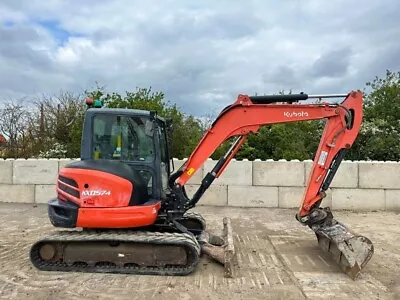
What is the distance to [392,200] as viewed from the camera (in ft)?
35.8

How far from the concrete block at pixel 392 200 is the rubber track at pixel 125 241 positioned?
7.09 metres

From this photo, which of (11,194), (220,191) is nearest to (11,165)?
(11,194)

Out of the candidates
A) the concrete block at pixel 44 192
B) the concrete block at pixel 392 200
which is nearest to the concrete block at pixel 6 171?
the concrete block at pixel 44 192

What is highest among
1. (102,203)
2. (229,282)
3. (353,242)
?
(102,203)

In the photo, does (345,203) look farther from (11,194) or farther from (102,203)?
(11,194)

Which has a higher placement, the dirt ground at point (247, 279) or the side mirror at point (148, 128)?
the side mirror at point (148, 128)

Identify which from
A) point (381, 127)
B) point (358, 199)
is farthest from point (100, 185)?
point (381, 127)

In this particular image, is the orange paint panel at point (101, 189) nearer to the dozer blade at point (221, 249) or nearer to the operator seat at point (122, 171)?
the operator seat at point (122, 171)

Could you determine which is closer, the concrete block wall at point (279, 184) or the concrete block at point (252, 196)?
Result: the concrete block wall at point (279, 184)

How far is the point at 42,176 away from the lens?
37.8 feet

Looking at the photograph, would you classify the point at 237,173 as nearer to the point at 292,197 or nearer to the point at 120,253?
the point at 292,197

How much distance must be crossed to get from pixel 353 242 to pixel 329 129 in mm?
1537

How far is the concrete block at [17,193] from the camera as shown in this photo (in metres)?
11.6

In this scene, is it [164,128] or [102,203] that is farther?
[164,128]
